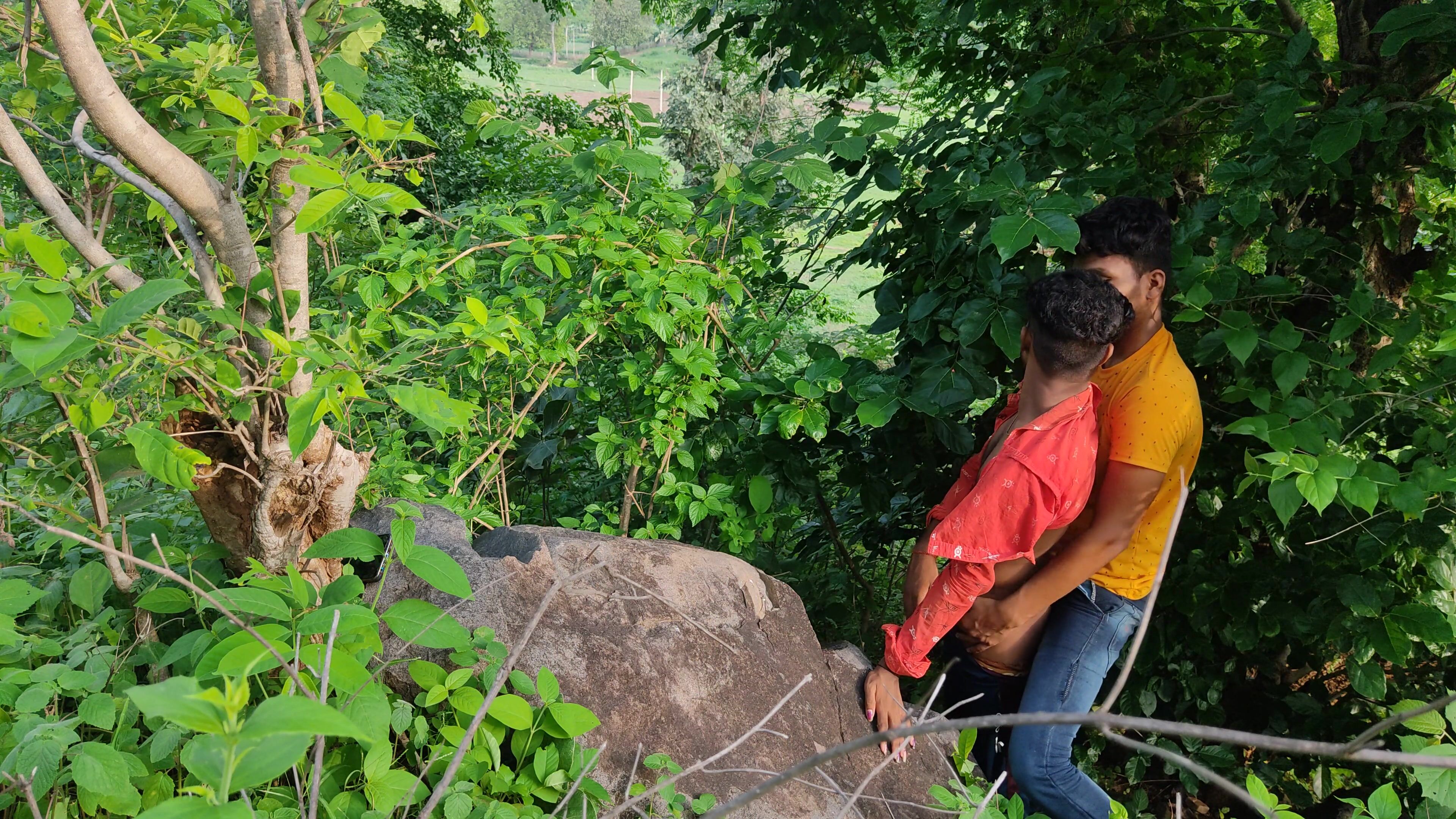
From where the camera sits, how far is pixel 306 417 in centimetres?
142

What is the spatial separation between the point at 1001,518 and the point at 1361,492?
76 cm

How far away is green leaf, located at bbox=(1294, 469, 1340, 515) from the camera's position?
72.0 inches

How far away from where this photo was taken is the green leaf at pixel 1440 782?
5.25ft

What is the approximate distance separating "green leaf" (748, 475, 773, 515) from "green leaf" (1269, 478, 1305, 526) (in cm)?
133

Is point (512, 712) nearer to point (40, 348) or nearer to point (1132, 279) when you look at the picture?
point (40, 348)

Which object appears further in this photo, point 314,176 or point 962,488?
point 962,488

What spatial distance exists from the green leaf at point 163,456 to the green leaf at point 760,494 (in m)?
1.54

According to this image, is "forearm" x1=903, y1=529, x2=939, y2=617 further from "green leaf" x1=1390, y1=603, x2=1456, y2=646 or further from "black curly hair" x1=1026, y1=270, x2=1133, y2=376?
"green leaf" x1=1390, y1=603, x2=1456, y2=646

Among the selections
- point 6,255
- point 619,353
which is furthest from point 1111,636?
point 6,255

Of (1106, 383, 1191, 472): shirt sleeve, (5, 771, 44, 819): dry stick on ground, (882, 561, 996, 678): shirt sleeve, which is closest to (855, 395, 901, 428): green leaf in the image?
(882, 561, 996, 678): shirt sleeve

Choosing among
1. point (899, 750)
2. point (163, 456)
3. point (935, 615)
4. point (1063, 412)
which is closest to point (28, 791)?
point (163, 456)

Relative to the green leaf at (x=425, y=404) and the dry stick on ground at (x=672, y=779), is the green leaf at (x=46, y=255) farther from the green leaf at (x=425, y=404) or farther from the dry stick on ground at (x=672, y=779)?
the dry stick on ground at (x=672, y=779)

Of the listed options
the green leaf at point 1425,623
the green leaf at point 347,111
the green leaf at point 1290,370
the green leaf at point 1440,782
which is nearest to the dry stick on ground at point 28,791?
the green leaf at point 347,111

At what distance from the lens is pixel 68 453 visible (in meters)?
1.94
